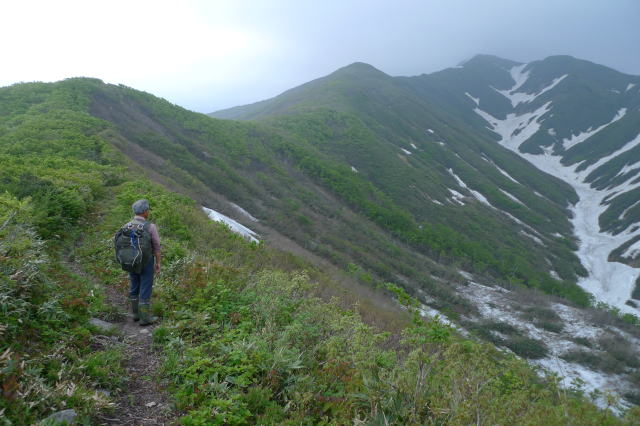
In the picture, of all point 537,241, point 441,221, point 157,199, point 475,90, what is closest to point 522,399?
point 157,199

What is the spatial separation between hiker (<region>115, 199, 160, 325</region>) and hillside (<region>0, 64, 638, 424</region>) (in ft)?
1.07

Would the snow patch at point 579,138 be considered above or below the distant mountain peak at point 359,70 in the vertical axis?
below

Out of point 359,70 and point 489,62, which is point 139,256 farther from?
point 489,62

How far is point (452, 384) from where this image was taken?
3.84m

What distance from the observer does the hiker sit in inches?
189

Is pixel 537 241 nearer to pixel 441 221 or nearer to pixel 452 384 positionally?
pixel 441 221

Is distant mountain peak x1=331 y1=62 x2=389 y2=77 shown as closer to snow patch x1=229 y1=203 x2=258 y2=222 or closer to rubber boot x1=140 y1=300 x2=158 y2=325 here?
snow patch x1=229 y1=203 x2=258 y2=222

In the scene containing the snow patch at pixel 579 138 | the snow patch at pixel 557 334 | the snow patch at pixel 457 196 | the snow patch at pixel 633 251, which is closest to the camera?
the snow patch at pixel 557 334

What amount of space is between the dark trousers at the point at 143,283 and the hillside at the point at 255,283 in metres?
0.32

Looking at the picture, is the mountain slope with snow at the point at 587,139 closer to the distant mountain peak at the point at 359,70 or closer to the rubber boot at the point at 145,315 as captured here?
the distant mountain peak at the point at 359,70

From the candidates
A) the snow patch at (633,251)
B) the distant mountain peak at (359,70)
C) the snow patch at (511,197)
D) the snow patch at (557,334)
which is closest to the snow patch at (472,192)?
the snow patch at (511,197)

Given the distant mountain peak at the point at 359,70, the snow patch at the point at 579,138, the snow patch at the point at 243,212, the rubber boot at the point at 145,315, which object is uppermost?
the distant mountain peak at the point at 359,70

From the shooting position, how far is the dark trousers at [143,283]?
5027mm

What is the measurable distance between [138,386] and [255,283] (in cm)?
289
